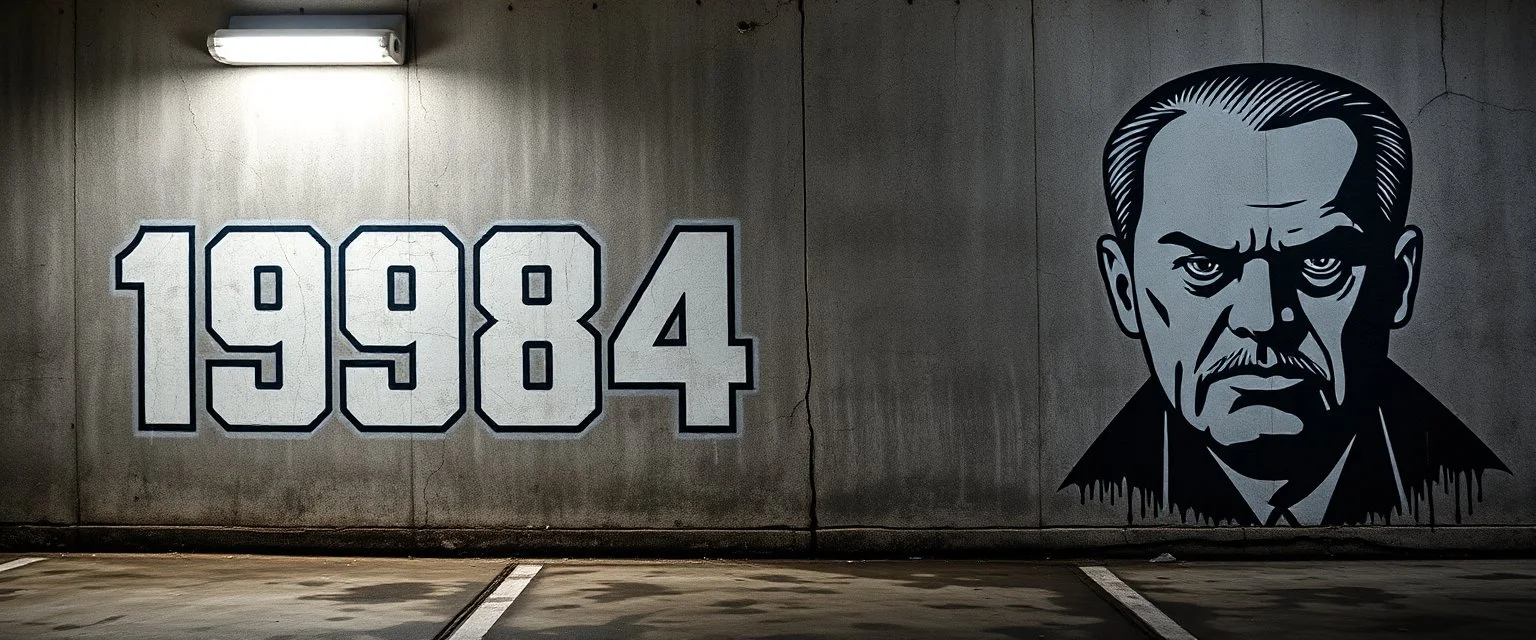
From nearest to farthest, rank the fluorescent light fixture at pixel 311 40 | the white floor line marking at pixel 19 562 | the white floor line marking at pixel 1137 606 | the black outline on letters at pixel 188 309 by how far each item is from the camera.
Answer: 1. the white floor line marking at pixel 1137 606
2. the white floor line marking at pixel 19 562
3. the fluorescent light fixture at pixel 311 40
4. the black outline on letters at pixel 188 309

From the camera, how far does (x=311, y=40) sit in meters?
8.22

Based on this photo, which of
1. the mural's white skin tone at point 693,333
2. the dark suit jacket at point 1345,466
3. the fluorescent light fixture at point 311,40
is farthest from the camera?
the mural's white skin tone at point 693,333

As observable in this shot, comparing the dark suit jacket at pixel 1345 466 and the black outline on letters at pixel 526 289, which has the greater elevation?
the black outline on letters at pixel 526 289

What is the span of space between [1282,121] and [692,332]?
A: 4.18m

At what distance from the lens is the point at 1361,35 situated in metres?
8.37

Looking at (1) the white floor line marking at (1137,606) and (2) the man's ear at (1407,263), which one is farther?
(2) the man's ear at (1407,263)

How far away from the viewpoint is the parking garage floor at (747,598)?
248 inches

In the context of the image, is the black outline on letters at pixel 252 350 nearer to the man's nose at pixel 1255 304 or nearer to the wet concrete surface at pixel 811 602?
the wet concrete surface at pixel 811 602

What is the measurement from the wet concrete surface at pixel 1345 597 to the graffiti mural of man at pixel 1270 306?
1.69ft

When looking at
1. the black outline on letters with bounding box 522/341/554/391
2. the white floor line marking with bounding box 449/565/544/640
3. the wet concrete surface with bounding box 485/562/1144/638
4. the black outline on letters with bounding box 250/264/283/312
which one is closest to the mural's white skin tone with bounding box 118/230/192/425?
the black outline on letters with bounding box 250/264/283/312

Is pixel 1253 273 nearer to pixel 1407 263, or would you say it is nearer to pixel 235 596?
pixel 1407 263

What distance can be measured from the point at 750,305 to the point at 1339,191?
399 centimetres

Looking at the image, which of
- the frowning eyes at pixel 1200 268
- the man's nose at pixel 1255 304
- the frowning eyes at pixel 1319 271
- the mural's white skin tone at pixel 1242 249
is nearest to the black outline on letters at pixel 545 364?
the mural's white skin tone at pixel 1242 249

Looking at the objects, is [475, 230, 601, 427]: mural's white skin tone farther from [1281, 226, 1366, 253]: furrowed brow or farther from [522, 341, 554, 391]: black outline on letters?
[1281, 226, 1366, 253]: furrowed brow
